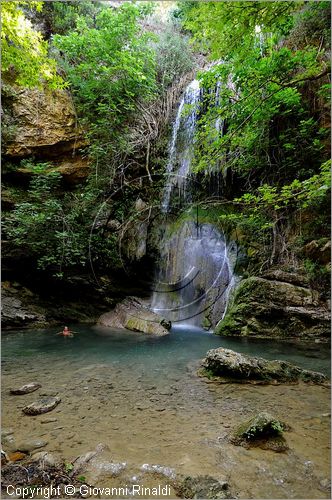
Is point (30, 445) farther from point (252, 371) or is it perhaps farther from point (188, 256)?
point (188, 256)

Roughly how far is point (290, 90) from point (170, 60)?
280 inches

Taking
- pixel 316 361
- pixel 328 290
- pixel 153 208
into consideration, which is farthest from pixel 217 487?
pixel 153 208

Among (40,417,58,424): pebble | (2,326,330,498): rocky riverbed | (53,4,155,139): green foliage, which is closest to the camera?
(2,326,330,498): rocky riverbed

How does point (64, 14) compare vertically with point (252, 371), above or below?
above

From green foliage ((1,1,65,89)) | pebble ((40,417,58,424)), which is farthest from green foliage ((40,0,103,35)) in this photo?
pebble ((40,417,58,424))

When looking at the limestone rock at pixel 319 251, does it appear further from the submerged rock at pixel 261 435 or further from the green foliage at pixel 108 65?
the green foliage at pixel 108 65

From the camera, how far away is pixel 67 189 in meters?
9.25

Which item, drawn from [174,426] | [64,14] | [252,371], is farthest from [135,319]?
[64,14]

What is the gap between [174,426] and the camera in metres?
2.76

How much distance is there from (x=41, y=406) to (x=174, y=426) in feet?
4.91

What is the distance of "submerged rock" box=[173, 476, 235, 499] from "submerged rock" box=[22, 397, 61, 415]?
1783mm

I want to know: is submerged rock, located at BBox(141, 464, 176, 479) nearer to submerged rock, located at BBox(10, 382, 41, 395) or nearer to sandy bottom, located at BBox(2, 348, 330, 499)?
sandy bottom, located at BBox(2, 348, 330, 499)

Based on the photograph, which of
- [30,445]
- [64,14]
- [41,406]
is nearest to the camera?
[30,445]

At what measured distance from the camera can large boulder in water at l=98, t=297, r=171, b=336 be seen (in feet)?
24.8
